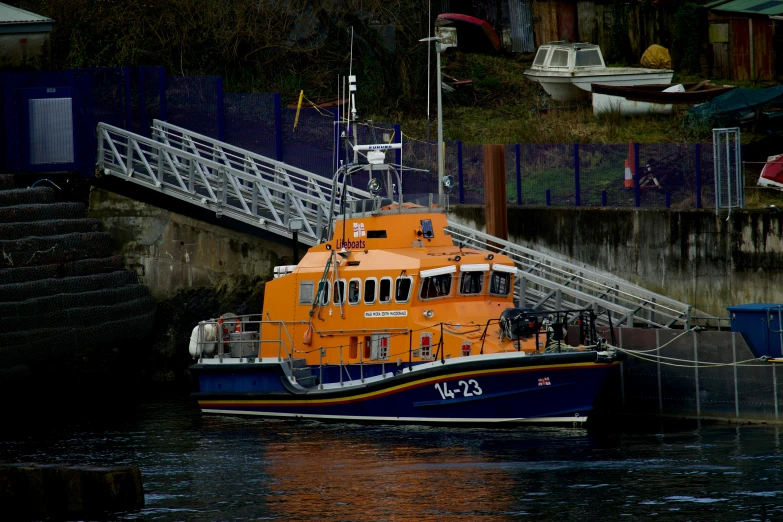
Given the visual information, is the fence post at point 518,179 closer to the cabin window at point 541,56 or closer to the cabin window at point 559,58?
the cabin window at point 559,58

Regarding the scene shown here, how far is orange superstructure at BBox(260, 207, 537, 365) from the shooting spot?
77.3ft

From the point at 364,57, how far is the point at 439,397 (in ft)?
64.8

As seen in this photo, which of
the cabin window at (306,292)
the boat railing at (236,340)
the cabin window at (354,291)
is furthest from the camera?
the boat railing at (236,340)

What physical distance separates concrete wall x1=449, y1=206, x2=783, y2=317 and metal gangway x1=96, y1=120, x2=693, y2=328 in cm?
74

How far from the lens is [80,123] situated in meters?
31.1

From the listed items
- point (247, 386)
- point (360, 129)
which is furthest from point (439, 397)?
point (360, 129)

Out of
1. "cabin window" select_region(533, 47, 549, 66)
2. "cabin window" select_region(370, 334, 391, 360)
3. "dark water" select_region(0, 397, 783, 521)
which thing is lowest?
"dark water" select_region(0, 397, 783, 521)

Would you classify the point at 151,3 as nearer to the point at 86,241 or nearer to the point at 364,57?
the point at 364,57

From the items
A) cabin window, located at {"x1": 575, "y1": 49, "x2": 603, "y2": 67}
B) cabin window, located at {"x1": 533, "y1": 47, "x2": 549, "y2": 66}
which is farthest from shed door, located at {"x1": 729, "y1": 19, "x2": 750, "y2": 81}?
cabin window, located at {"x1": 533, "y1": 47, "x2": 549, "y2": 66}

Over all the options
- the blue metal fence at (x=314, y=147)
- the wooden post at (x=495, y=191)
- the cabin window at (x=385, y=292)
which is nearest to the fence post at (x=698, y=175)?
the blue metal fence at (x=314, y=147)

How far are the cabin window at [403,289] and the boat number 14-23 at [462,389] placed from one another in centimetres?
176

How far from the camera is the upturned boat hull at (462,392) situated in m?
22.2

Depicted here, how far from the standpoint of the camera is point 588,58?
39.8 m

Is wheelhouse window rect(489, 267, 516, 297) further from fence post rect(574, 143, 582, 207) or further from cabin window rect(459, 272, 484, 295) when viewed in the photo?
fence post rect(574, 143, 582, 207)
